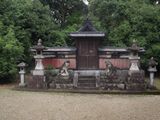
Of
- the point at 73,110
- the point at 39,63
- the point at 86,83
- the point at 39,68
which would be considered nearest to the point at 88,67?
the point at 86,83

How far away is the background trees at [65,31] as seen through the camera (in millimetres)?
27550

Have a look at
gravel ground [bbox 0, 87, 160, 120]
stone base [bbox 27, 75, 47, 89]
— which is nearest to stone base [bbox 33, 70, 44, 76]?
stone base [bbox 27, 75, 47, 89]

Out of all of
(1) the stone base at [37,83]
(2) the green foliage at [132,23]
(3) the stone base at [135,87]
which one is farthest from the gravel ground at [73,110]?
(2) the green foliage at [132,23]

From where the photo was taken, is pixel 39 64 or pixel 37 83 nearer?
pixel 37 83

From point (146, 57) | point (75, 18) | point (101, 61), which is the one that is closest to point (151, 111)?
point (101, 61)

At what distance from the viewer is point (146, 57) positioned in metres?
31.7

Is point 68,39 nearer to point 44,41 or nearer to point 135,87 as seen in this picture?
point 44,41

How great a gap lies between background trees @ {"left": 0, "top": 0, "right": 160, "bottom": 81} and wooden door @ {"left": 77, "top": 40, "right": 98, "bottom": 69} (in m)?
4.84

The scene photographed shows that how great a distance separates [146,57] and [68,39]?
9470 mm

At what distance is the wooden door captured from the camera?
28.0m

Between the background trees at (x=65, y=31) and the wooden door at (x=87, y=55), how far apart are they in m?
4.84

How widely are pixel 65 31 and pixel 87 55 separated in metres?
8.75

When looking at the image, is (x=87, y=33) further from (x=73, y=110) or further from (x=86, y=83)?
(x=73, y=110)

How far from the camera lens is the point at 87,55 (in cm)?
2806
